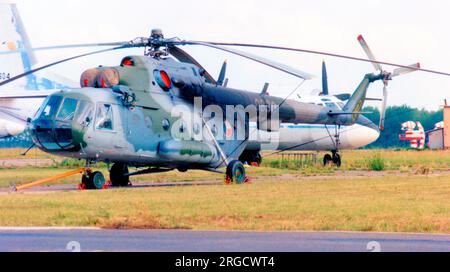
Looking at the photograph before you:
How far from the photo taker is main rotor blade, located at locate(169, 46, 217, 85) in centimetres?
3029

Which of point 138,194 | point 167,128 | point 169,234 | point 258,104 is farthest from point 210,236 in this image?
point 258,104

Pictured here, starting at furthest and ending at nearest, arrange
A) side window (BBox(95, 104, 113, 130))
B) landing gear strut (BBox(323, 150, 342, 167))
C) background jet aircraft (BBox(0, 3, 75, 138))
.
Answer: background jet aircraft (BBox(0, 3, 75, 138)) < landing gear strut (BBox(323, 150, 342, 167)) < side window (BBox(95, 104, 113, 130))

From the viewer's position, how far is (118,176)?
99.2 feet

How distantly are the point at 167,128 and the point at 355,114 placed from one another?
42.6 feet

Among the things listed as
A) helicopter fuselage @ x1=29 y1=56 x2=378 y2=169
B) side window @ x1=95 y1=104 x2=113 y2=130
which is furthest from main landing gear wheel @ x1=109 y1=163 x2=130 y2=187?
side window @ x1=95 y1=104 x2=113 y2=130

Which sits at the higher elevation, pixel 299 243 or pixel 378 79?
pixel 378 79

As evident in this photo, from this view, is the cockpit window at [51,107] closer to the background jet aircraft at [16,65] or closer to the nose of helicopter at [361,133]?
the nose of helicopter at [361,133]

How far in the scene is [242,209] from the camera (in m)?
20.1

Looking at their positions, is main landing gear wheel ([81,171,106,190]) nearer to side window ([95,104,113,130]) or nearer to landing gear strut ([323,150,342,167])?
Result: side window ([95,104,113,130])

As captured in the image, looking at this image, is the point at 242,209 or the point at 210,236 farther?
the point at 242,209

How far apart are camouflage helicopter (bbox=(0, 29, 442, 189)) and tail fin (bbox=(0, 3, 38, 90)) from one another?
3549 cm

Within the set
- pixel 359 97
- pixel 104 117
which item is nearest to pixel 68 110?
pixel 104 117

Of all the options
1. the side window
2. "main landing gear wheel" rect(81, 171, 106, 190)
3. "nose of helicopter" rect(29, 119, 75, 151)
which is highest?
the side window
